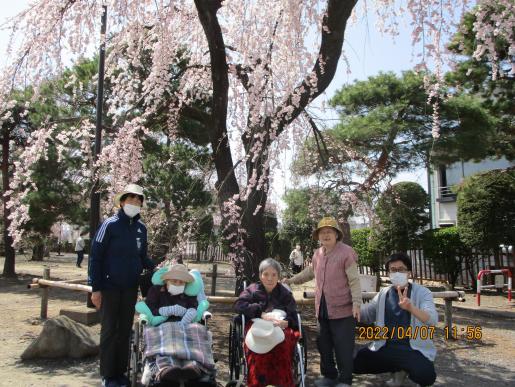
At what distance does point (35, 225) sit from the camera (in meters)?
12.3

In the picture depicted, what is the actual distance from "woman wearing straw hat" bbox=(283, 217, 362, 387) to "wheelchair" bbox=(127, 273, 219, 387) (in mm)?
918

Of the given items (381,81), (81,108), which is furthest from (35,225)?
(381,81)

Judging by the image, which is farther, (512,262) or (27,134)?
(27,134)

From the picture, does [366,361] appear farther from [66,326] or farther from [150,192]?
[150,192]

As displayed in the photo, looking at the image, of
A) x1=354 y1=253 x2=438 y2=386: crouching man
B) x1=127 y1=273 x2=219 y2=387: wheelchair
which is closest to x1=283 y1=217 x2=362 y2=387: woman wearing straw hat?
x1=354 y1=253 x2=438 y2=386: crouching man

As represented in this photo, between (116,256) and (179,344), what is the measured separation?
91cm

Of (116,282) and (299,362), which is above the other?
(116,282)

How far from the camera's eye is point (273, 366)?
10.9ft

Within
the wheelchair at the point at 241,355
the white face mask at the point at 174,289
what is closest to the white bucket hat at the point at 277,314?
the wheelchair at the point at 241,355

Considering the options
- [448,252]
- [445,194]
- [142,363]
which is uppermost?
[445,194]

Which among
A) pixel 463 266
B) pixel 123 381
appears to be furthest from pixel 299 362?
pixel 463 266

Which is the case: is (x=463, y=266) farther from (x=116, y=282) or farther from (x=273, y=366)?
(x=116, y=282)

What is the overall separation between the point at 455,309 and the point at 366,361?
594 cm

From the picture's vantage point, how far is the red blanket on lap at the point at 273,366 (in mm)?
3250
